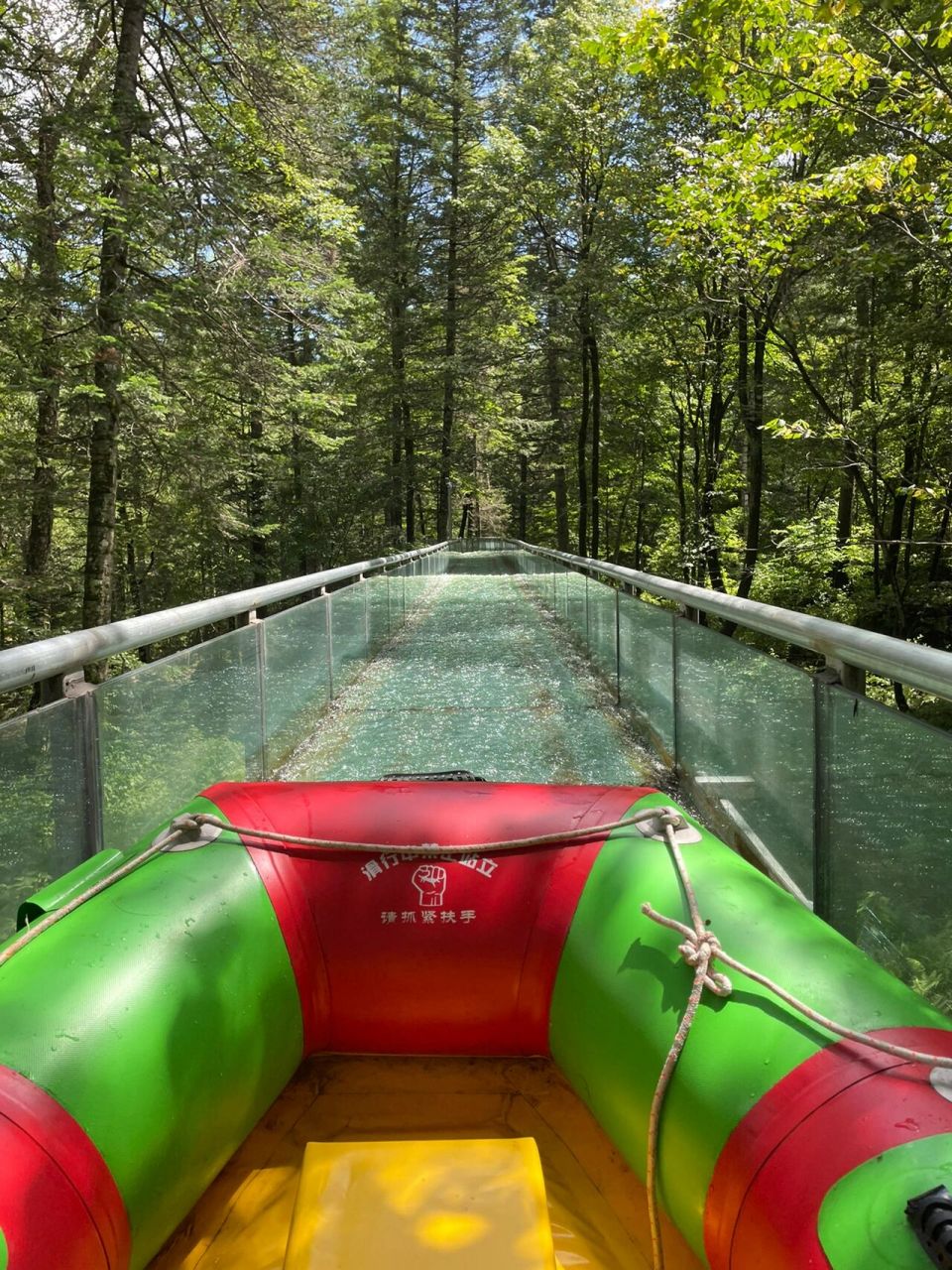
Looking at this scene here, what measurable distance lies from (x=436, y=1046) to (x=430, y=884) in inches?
14.9

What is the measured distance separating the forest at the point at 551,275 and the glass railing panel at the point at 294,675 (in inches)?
139

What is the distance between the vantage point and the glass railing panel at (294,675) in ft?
13.5

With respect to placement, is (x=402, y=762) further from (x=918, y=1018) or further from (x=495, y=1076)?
(x=918, y=1018)

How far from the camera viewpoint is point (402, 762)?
450 centimetres

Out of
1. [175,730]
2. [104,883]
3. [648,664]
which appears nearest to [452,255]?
[648,664]

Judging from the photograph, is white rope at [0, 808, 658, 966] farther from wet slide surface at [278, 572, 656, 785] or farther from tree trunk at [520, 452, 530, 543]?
tree trunk at [520, 452, 530, 543]

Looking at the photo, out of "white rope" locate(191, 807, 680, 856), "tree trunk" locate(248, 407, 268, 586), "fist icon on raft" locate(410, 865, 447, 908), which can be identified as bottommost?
"fist icon on raft" locate(410, 865, 447, 908)

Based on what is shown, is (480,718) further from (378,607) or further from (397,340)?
(397,340)

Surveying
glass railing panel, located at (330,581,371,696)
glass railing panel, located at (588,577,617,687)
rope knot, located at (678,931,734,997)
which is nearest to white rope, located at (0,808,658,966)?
rope knot, located at (678,931,734,997)

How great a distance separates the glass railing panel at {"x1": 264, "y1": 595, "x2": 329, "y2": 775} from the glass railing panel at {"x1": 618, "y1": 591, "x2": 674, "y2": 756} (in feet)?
6.64

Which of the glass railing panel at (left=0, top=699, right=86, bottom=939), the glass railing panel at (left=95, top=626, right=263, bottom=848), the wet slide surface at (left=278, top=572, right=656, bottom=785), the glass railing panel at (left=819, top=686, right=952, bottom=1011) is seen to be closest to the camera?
the glass railing panel at (left=819, top=686, right=952, bottom=1011)

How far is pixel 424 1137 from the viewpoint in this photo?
5.68 feet

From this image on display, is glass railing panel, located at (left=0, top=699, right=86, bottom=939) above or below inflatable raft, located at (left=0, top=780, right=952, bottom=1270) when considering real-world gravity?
above

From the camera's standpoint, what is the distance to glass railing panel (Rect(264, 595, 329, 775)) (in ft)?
13.5
